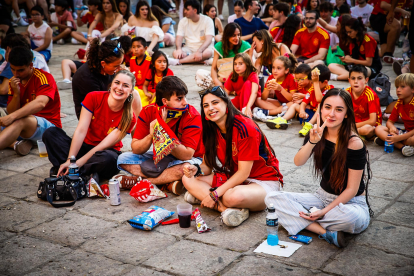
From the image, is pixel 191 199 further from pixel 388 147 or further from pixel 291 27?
pixel 291 27

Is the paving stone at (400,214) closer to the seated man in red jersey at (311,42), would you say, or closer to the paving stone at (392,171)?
the paving stone at (392,171)

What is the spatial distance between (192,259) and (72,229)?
1.03m

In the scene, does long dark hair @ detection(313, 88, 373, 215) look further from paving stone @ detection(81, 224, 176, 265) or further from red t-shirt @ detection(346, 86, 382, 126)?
red t-shirt @ detection(346, 86, 382, 126)

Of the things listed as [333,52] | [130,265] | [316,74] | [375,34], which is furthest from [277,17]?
[130,265]

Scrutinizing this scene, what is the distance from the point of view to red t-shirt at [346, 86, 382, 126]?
4.92 metres

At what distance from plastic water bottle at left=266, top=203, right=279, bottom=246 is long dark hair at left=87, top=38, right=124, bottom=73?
2429 mm

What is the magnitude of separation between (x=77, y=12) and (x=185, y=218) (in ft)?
39.4

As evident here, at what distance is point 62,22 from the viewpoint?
11953 mm

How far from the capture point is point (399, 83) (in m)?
4.61

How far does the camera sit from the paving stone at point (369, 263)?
2564 millimetres

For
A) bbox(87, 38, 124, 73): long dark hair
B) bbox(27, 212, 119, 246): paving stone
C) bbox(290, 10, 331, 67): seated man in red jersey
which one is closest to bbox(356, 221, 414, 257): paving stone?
bbox(27, 212, 119, 246): paving stone

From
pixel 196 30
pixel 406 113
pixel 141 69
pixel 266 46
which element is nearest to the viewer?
pixel 406 113

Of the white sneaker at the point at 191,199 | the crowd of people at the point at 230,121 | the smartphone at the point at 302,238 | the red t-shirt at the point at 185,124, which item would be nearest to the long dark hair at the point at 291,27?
the crowd of people at the point at 230,121

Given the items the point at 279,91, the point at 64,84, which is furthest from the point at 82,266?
the point at 64,84
